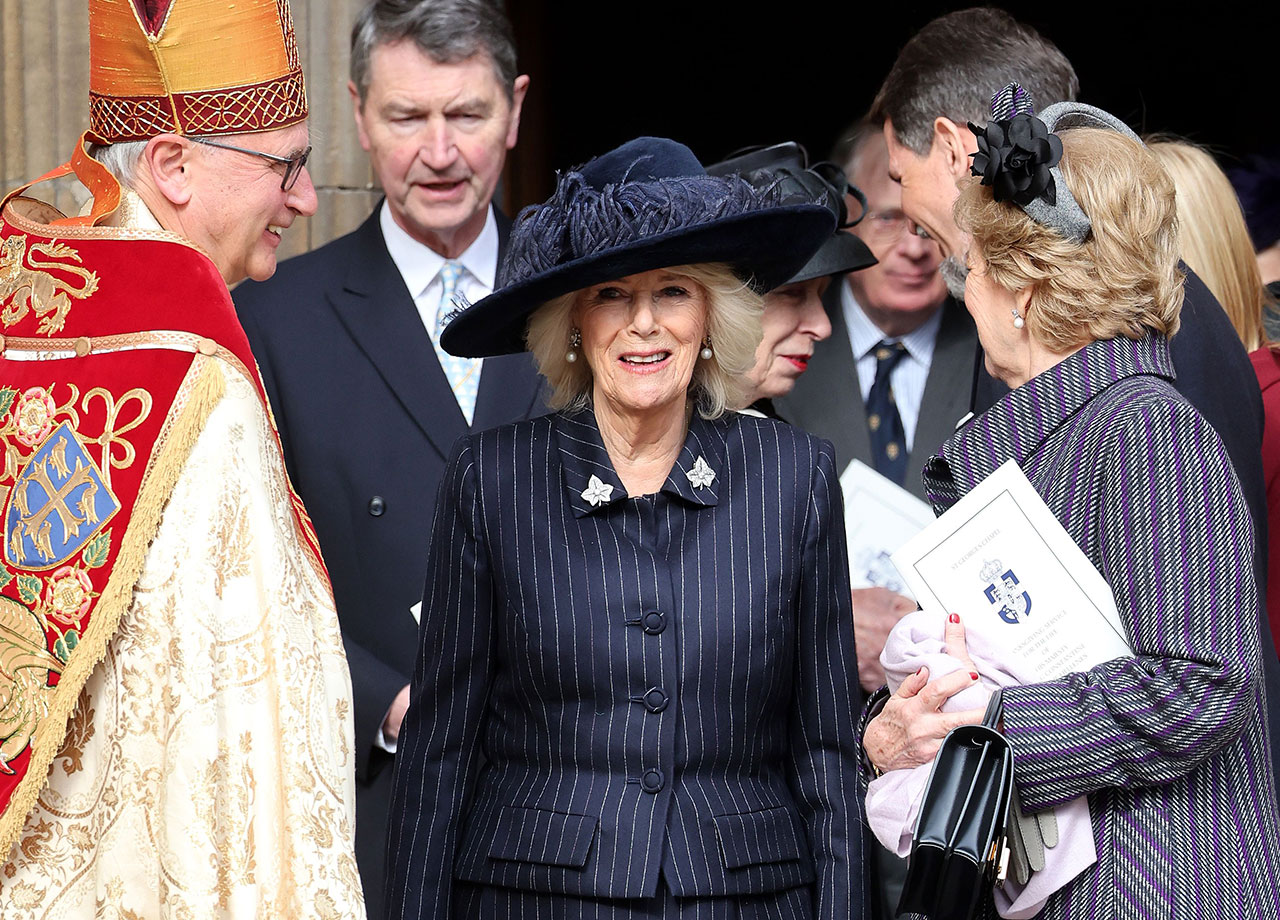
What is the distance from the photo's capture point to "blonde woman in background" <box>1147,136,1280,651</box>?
131 inches

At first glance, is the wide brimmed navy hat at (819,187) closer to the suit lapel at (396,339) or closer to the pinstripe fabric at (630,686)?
the suit lapel at (396,339)

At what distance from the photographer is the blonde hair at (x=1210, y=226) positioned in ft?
10.9

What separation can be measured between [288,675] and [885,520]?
4.99 feet

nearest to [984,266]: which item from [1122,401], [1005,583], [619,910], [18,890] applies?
[1122,401]

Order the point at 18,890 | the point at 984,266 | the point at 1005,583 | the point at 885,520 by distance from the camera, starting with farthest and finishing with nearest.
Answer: the point at 885,520 → the point at 984,266 → the point at 1005,583 → the point at 18,890

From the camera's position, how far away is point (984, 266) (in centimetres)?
240

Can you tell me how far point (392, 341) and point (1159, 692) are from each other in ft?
6.35

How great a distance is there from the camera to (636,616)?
7.82 feet

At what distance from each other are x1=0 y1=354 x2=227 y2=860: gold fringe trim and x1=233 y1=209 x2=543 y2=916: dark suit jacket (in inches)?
42.7

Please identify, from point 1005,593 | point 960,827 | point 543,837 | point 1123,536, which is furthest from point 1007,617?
point 543,837

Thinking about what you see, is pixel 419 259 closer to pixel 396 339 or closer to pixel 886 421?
pixel 396 339

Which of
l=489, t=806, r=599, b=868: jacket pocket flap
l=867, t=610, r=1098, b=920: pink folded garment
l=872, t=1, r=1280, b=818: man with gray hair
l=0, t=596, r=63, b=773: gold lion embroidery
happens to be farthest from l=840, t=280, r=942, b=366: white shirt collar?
l=0, t=596, r=63, b=773: gold lion embroidery

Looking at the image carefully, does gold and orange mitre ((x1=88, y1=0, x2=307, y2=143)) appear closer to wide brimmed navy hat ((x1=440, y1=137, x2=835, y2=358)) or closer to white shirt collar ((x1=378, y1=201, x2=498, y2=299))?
wide brimmed navy hat ((x1=440, y1=137, x2=835, y2=358))

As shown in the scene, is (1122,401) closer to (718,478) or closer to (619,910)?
(718,478)
